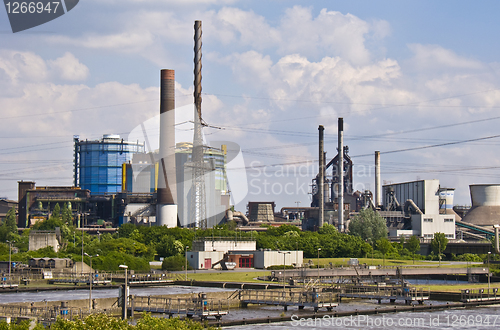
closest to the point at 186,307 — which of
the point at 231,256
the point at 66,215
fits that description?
the point at 231,256

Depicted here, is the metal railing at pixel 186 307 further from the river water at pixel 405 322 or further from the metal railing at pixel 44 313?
the metal railing at pixel 44 313

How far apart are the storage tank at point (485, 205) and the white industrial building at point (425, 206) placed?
21.7 feet

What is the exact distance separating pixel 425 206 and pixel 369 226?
22.9 meters

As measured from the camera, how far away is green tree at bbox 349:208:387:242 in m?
149

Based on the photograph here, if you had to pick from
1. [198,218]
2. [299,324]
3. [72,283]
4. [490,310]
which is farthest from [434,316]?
[198,218]

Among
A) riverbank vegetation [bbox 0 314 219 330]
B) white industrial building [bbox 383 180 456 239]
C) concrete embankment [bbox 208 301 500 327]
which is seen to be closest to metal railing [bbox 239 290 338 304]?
concrete embankment [bbox 208 301 500 327]

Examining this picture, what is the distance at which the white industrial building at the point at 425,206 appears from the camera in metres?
159

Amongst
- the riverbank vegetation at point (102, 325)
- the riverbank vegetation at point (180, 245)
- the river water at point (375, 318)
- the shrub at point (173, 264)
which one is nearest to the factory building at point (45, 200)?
the riverbank vegetation at point (180, 245)

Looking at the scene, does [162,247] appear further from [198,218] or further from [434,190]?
[434,190]

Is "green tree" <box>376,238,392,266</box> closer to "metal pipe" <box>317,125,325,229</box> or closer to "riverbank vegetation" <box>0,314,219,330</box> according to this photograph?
"metal pipe" <box>317,125,325,229</box>

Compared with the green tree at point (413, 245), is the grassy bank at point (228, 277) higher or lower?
lower

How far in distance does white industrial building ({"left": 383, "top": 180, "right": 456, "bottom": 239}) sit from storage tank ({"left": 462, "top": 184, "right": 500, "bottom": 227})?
261 inches

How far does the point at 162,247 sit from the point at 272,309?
190ft

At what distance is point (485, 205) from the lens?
173m
